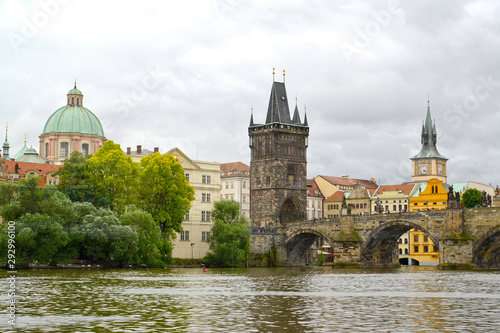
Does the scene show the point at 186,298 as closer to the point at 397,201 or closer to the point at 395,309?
the point at 395,309

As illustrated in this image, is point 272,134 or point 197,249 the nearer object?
point 197,249

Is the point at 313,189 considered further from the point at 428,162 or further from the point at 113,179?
the point at 113,179

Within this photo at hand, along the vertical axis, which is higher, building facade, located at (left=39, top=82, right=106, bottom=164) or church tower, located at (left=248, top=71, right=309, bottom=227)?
building facade, located at (left=39, top=82, right=106, bottom=164)

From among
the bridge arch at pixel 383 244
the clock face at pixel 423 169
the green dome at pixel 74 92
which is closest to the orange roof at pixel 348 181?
the clock face at pixel 423 169

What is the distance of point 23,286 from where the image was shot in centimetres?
3897

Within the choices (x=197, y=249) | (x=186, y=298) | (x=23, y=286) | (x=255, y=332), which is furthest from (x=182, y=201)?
(x=255, y=332)

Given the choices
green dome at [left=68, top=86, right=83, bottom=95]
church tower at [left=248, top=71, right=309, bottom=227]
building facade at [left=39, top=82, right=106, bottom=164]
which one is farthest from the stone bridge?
green dome at [left=68, top=86, right=83, bottom=95]

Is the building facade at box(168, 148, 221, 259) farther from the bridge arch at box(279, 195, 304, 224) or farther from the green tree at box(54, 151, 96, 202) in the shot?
the green tree at box(54, 151, 96, 202)

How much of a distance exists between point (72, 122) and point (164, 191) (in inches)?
2169

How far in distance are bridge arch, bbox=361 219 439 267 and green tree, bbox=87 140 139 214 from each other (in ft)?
90.5

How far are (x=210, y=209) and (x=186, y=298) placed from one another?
66.2 m

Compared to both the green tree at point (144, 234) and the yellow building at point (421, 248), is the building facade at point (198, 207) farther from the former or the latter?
the yellow building at point (421, 248)

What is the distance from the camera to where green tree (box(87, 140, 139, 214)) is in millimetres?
77438

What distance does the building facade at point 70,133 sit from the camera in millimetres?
129375
